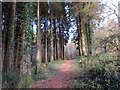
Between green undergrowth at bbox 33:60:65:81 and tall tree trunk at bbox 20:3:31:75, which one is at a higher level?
tall tree trunk at bbox 20:3:31:75

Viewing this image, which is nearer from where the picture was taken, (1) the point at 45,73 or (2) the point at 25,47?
(2) the point at 25,47

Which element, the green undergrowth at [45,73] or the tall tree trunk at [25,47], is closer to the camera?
the tall tree trunk at [25,47]

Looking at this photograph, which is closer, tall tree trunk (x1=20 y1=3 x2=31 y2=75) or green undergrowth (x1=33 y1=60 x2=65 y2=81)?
tall tree trunk (x1=20 y1=3 x2=31 y2=75)

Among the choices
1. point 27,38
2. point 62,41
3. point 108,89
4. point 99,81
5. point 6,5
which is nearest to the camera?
point 108,89

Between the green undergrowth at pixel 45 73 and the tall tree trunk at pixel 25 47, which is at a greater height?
the tall tree trunk at pixel 25 47

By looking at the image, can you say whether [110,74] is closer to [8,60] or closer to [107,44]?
[107,44]

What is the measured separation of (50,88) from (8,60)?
423 centimetres

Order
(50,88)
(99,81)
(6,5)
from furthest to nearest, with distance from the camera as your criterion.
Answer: (6,5) < (50,88) < (99,81)

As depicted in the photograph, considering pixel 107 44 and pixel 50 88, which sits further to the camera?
pixel 107 44

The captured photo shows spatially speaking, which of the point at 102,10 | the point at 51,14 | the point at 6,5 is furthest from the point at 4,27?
the point at 102,10

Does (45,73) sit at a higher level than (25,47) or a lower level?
lower

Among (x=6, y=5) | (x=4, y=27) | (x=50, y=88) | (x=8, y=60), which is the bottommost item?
(x=50, y=88)

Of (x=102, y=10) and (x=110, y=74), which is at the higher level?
(x=102, y=10)

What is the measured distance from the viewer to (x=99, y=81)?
4.04 metres
